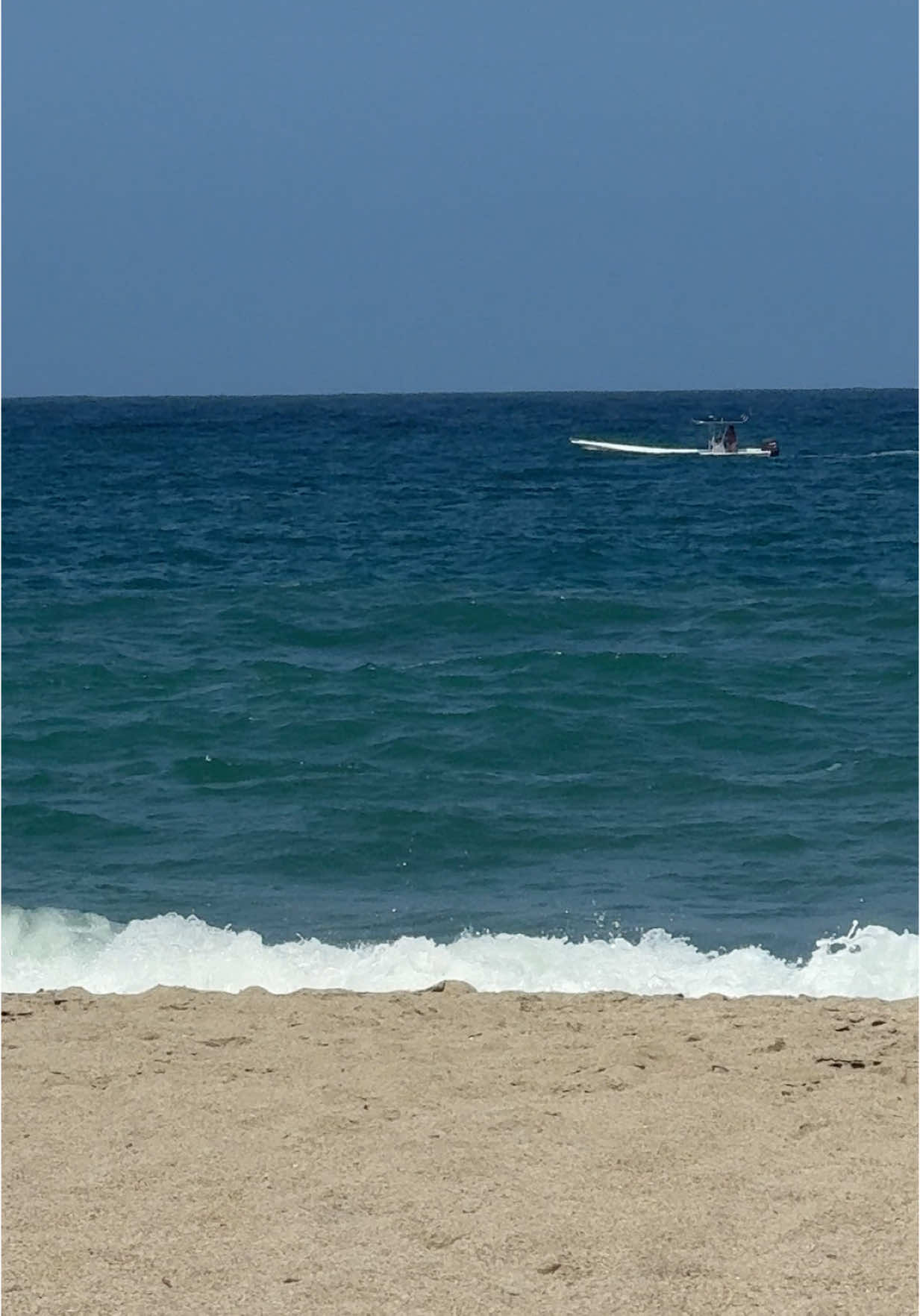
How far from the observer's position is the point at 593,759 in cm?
1241

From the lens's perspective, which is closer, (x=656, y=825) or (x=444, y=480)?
(x=656, y=825)

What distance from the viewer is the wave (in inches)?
312

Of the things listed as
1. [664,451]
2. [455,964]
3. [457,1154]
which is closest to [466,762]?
[455,964]

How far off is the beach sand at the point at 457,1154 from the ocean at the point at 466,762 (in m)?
1.33

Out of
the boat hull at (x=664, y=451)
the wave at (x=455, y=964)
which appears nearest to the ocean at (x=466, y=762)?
the wave at (x=455, y=964)

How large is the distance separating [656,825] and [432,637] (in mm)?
6146

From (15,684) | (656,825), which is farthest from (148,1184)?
(15,684)

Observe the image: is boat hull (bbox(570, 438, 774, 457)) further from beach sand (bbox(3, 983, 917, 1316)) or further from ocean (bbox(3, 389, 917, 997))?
beach sand (bbox(3, 983, 917, 1316))

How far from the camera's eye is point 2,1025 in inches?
267

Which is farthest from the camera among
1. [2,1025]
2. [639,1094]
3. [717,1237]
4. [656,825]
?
[656,825]

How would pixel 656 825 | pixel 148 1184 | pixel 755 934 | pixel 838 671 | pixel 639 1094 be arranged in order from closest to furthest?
pixel 148 1184, pixel 639 1094, pixel 755 934, pixel 656 825, pixel 838 671

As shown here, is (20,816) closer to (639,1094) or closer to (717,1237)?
(639,1094)

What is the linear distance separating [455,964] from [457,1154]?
9.55ft

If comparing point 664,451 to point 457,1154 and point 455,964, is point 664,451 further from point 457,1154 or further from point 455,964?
point 457,1154
